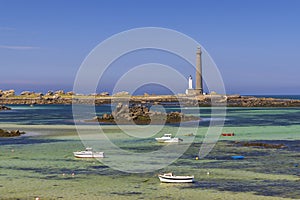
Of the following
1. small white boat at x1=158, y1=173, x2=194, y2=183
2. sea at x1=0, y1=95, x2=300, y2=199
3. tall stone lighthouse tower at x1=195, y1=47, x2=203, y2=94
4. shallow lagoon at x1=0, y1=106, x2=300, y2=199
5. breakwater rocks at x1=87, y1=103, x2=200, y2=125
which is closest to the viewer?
shallow lagoon at x1=0, y1=106, x2=300, y2=199

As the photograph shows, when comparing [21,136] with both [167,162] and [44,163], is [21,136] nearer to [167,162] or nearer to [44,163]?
[44,163]

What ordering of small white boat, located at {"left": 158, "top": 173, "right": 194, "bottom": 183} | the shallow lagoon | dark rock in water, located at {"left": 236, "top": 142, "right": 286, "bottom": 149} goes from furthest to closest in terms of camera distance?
dark rock in water, located at {"left": 236, "top": 142, "right": 286, "bottom": 149}
small white boat, located at {"left": 158, "top": 173, "right": 194, "bottom": 183}
the shallow lagoon

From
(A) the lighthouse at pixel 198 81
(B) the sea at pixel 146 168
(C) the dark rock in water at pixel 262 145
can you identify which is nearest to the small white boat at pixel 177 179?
(B) the sea at pixel 146 168

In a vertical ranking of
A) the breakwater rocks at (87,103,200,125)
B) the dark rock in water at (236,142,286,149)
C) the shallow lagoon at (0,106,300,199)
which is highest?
the breakwater rocks at (87,103,200,125)

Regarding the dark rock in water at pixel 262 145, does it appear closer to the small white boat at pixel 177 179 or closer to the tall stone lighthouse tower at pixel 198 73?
the small white boat at pixel 177 179

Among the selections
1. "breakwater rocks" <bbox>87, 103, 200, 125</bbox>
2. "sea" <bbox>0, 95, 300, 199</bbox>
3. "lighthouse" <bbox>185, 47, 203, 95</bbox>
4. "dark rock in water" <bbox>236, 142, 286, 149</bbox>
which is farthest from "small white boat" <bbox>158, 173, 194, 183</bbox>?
"lighthouse" <bbox>185, 47, 203, 95</bbox>

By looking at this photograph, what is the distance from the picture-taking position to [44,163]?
4191cm

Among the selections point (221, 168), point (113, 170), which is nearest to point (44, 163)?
point (113, 170)

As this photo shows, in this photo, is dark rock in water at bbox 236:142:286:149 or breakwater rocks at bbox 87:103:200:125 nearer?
dark rock in water at bbox 236:142:286:149

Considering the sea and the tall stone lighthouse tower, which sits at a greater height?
the tall stone lighthouse tower

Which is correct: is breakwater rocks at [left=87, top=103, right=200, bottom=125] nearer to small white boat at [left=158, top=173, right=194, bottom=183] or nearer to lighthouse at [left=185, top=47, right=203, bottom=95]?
small white boat at [left=158, top=173, right=194, bottom=183]

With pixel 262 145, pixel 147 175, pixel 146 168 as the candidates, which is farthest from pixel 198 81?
pixel 147 175

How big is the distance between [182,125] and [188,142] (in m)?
26.5

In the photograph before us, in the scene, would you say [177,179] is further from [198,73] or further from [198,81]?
[198,81]
